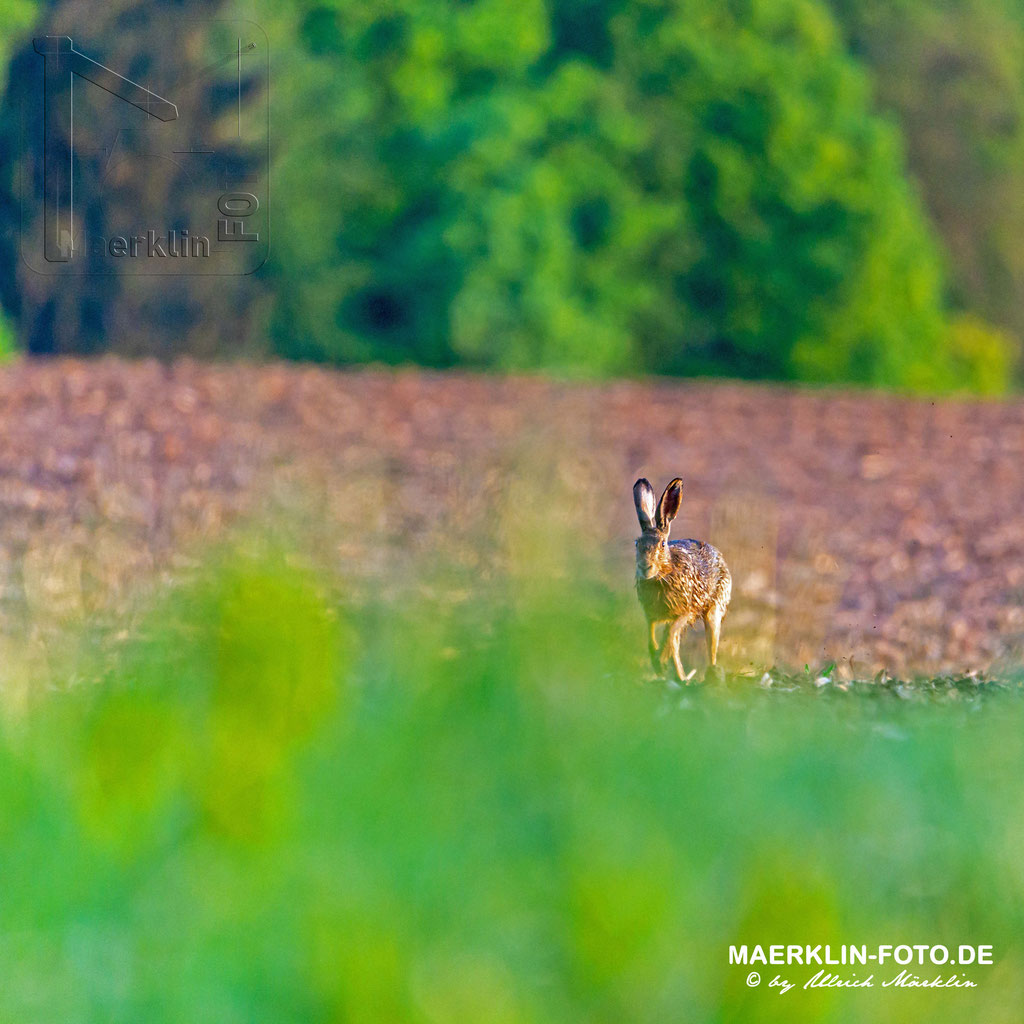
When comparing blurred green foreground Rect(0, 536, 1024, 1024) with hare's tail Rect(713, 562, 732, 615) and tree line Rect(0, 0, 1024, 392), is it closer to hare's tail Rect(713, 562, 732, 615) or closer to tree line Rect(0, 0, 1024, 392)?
hare's tail Rect(713, 562, 732, 615)

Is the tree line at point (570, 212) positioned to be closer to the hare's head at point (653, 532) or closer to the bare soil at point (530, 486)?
the bare soil at point (530, 486)

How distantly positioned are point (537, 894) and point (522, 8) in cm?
1564

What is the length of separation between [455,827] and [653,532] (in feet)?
2.54

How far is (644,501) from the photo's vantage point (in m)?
2.25

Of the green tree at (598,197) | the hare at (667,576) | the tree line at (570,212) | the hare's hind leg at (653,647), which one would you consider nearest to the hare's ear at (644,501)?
the hare at (667,576)

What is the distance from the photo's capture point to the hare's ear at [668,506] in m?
2.23

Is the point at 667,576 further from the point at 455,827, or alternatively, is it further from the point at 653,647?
the point at 455,827

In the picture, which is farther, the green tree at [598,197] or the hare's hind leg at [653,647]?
the green tree at [598,197]

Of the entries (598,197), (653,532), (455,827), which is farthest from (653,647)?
(598,197)

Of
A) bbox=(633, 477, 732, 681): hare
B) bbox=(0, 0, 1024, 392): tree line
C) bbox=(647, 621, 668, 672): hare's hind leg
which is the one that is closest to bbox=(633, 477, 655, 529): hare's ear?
bbox=(633, 477, 732, 681): hare

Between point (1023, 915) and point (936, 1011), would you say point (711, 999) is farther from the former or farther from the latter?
point (1023, 915)

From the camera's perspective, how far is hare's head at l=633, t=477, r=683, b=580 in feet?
7.41

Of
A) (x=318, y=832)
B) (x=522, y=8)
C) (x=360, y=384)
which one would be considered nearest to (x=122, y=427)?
(x=360, y=384)

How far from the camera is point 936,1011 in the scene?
52.5 inches
